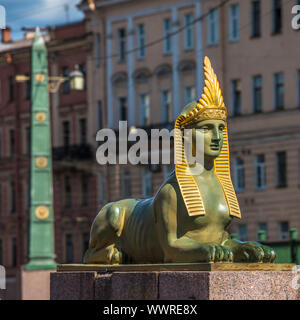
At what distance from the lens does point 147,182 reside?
2180 inches

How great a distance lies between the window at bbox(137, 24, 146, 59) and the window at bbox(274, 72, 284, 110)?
324 inches

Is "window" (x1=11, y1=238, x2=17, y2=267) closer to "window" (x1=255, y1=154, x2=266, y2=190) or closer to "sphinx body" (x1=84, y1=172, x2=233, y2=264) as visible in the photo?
"window" (x1=255, y1=154, x2=266, y2=190)

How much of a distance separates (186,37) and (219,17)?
8.28 ft

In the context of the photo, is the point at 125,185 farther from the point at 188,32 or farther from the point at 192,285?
the point at 192,285

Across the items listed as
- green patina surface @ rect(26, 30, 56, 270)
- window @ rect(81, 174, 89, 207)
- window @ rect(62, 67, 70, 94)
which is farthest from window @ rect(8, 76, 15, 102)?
green patina surface @ rect(26, 30, 56, 270)

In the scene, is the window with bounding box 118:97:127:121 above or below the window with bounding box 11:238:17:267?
above

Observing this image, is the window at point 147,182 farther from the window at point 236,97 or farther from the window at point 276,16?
the window at point 276,16

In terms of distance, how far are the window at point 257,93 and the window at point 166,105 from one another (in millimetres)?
4673

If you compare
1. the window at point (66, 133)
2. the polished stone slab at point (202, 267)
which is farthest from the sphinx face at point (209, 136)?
the window at point (66, 133)

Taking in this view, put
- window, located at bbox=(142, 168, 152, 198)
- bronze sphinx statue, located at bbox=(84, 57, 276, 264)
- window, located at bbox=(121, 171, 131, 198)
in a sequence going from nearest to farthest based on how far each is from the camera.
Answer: bronze sphinx statue, located at bbox=(84, 57, 276, 264) < window, located at bbox=(142, 168, 152, 198) < window, located at bbox=(121, 171, 131, 198)

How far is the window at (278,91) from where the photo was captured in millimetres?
48875

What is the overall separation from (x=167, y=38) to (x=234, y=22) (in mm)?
4638

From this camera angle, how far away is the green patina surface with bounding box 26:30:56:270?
114 ft

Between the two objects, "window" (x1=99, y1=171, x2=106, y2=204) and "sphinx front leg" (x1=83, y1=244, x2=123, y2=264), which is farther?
"window" (x1=99, y1=171, x2=106, y2=204)
